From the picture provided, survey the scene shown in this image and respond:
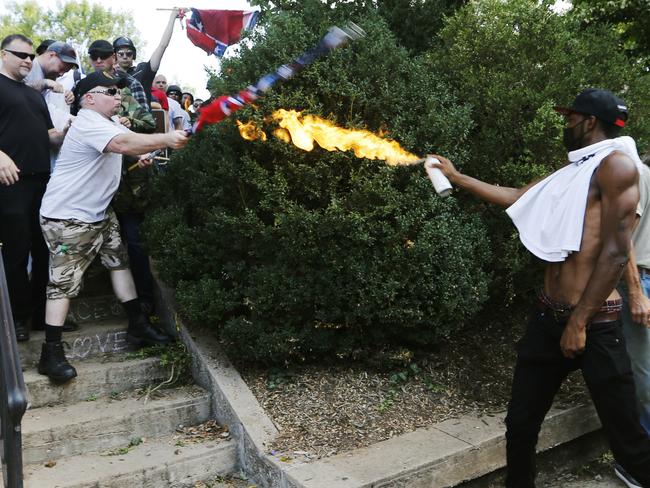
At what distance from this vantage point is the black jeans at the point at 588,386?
120 inches

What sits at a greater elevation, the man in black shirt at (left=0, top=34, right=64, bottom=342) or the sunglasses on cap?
the sunglasses on cap

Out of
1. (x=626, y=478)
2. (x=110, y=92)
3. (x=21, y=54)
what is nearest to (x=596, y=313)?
(x=626, y=478)

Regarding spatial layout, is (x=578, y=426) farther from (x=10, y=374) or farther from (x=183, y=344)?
(x=10, y=374)

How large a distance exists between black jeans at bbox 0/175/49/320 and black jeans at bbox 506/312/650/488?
3780 millimetres

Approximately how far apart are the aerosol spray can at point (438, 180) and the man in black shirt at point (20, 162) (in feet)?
10.2

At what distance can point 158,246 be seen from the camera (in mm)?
4910

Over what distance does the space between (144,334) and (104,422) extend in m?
0.97

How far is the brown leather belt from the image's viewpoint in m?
3.09

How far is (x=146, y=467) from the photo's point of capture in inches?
147

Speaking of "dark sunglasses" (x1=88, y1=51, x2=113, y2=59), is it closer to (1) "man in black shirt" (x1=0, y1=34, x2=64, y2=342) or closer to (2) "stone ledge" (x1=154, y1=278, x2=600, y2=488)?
(1) "man in black shirt" (x1=0, y1=34, x2=64, y2=342)

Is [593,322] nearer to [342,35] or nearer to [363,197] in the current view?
[363,197]

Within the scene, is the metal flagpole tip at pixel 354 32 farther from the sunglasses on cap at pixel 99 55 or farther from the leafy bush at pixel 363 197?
the sunglasses on cap at pixel 99 55

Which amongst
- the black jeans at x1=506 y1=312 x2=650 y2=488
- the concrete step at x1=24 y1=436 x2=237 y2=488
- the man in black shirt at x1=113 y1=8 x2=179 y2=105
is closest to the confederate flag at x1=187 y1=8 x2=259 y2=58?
the man in black shirt at x1=113 y1=8 x2=179 y2=105

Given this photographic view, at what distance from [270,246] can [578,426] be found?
265 cm
